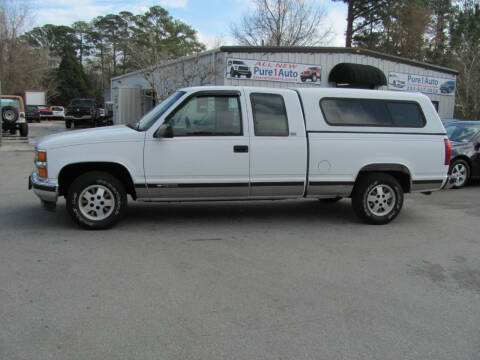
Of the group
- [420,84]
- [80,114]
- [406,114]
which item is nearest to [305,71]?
[420,84]

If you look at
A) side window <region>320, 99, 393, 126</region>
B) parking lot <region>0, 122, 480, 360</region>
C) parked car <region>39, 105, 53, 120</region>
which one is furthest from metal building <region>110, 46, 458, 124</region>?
parked car <region>39, 105, 53, 120</region>

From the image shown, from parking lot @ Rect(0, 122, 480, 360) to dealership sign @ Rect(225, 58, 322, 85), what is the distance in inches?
438

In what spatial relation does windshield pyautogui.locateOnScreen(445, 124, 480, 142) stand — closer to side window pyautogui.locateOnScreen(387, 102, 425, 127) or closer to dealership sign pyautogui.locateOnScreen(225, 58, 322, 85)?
side window pyautogui.locateOnScreen(387, 102, 425, 127)

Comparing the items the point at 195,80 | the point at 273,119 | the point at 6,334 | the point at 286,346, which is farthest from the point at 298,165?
the point at 195,80

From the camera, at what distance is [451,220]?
24.0ft

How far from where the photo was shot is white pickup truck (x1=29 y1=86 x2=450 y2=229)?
5930mm

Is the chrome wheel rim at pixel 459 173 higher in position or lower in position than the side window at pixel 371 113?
lower

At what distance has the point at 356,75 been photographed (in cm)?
1823

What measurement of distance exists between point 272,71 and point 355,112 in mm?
11676

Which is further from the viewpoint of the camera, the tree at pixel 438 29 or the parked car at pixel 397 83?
the tree at pixel 438 29

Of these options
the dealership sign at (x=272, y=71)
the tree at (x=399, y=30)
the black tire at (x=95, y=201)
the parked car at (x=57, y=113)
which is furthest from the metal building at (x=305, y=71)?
the parked car at (x=57, y=113)

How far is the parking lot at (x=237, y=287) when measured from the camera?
3.26 metres

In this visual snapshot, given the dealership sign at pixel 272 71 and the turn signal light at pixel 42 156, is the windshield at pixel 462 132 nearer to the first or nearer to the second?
the dealership sign at pixel 272 71

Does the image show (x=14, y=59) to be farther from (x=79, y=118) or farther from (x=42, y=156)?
(x=42, y=156)
